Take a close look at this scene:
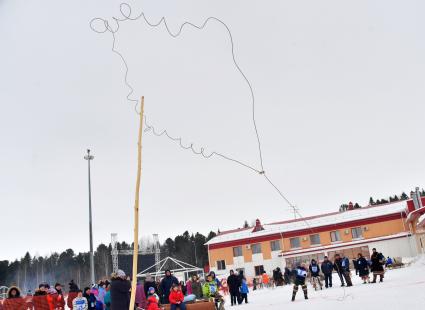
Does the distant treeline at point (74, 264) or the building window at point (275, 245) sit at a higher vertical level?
the distant treeline at point (74, 264)

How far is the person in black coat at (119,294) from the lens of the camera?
8.48 meters

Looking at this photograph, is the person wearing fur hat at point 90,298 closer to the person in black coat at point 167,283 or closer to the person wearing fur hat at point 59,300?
the person wearing fur hat at point 59,300

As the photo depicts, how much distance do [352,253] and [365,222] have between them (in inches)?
145

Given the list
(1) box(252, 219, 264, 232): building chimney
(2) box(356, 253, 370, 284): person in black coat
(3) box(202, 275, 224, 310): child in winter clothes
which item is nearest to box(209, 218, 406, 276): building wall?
(1) box(252, 219, 264, 232): building chimney

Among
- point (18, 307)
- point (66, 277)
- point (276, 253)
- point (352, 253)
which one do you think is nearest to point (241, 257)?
point (276, 253)

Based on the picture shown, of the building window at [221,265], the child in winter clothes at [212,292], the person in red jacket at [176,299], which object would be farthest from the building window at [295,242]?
the person in red jacket at [176,299]

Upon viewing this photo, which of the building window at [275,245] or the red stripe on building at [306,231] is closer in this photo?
the red stripe on building at [306,231]

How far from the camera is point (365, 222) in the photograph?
164 feet

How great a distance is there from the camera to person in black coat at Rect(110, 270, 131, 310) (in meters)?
8.48

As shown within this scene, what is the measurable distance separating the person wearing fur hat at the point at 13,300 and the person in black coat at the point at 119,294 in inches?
229

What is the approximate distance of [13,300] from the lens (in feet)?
43.8

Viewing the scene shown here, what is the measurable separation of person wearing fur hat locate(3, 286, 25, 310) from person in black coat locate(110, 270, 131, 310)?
582cm

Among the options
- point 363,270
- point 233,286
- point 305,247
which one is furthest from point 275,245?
point 233,286

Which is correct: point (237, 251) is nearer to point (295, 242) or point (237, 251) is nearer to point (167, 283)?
point (295, 242)
